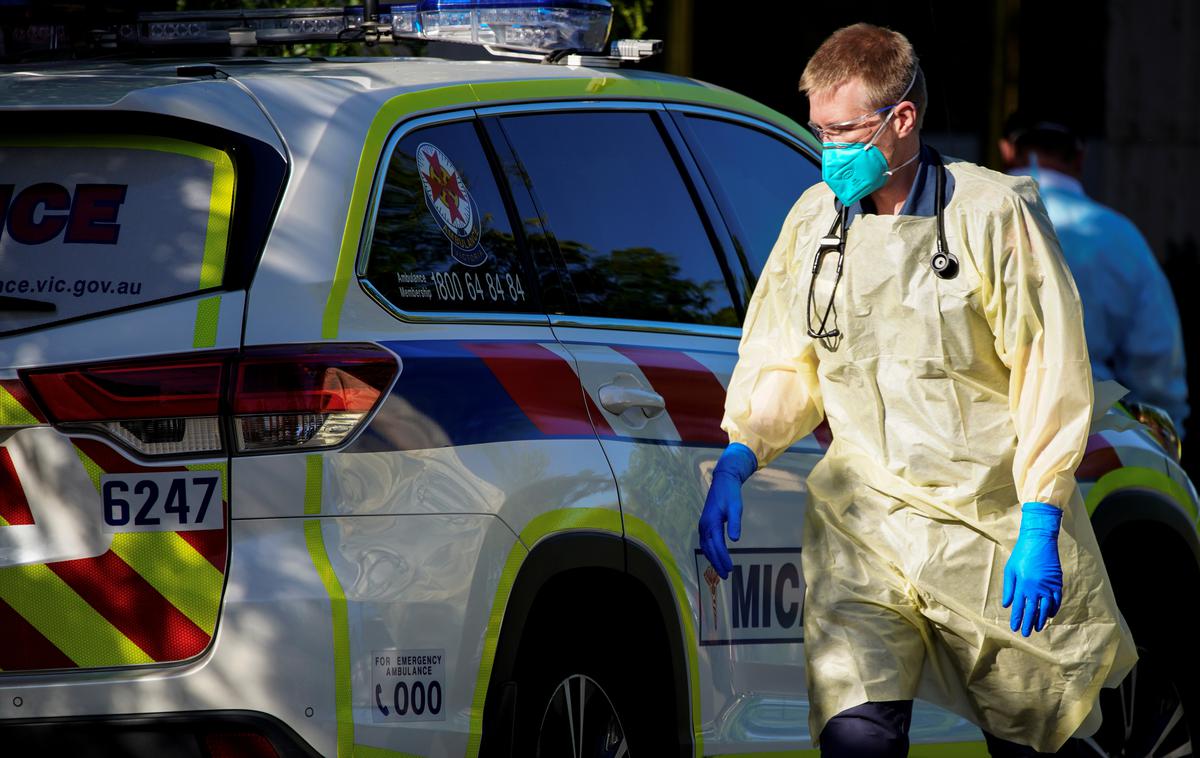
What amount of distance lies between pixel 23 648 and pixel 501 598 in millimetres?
816

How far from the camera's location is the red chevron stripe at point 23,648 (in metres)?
3.26

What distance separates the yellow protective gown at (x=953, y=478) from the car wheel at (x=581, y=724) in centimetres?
41

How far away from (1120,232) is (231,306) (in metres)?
3.66

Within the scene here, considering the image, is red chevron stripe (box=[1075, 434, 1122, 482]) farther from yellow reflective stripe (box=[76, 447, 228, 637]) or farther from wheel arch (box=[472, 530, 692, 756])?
yellow reflective stripe (box=[76, 447, 228, 637])

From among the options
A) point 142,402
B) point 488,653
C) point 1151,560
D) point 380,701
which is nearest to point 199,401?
point 142,402

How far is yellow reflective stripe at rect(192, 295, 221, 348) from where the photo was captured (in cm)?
328

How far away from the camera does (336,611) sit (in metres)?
3.27

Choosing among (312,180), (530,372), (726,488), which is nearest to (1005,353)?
(726,488)

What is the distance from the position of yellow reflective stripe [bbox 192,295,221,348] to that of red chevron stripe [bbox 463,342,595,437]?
502 mm

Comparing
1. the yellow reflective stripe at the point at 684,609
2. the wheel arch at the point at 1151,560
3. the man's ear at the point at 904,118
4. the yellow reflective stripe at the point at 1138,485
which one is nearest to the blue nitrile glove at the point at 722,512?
the yellow reflective stripe at the point at 684,609

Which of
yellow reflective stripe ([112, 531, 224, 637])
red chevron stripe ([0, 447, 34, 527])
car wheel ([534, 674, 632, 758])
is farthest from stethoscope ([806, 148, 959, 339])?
red chevron stripe ([0, 447, 34, 527])

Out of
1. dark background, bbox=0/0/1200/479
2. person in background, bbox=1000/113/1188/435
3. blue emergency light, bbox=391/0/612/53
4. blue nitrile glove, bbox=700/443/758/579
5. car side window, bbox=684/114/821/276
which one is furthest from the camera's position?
dark background, bbox=0/0/1200/479

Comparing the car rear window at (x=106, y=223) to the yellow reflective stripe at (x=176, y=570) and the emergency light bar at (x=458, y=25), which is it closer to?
the yellow reflective stripe at (x=176, y=570)

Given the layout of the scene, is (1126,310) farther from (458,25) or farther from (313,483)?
(313,483)
